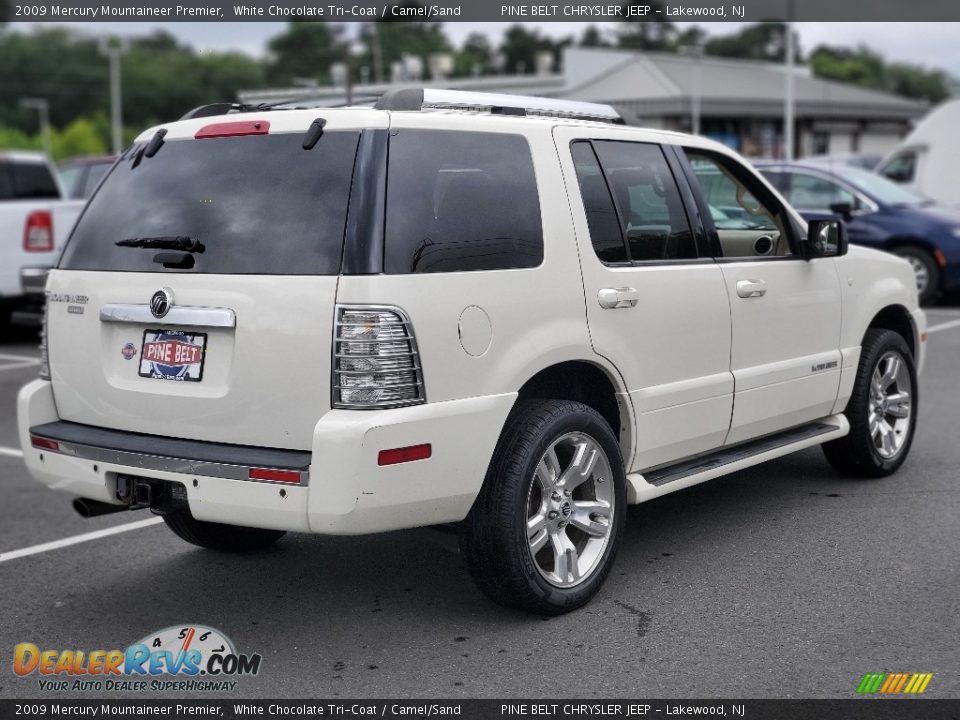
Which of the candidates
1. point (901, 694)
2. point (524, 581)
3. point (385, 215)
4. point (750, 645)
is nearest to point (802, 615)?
point (750, 645)

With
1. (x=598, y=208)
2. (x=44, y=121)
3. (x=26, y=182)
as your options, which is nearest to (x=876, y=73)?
(x=44, y=121)

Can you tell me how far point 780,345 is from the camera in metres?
5.61

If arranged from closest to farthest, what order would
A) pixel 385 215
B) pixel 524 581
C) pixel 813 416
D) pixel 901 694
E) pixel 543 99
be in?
1. pixel 901 694
2. pixel 385 215
3. pixel 524 581
4. pixel 543 99
5. pixel 813 416

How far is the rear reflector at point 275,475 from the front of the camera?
384cm

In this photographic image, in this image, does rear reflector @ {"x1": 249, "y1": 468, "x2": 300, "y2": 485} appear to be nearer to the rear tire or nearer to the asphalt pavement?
the asphalt pavement

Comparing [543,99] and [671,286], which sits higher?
[543,99]

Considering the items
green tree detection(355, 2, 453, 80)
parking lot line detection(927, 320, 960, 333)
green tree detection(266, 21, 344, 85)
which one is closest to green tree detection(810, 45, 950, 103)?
green tree detection(355, 2, 453, 80)

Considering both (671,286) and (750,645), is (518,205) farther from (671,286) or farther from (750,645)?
(750,645)

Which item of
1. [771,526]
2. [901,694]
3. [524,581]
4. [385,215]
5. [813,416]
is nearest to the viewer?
[901,694]

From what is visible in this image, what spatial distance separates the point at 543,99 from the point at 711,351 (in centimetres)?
132

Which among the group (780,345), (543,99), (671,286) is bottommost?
(780,345)

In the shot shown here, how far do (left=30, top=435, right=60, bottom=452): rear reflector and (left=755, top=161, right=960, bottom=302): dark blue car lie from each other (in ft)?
37.4

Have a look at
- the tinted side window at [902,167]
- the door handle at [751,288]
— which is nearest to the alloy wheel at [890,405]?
the door handle at [751,288]

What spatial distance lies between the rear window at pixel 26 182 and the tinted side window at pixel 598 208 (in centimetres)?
1024
